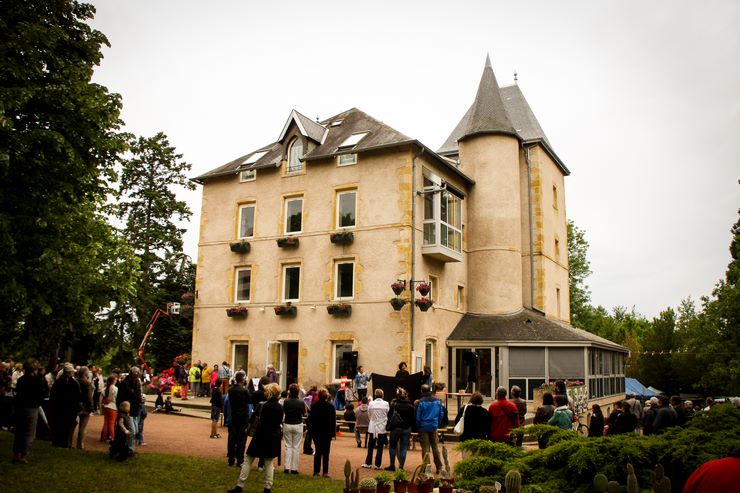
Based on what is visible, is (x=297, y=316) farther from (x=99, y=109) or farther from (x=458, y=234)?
(x=99, y=109)

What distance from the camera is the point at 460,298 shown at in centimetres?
2838

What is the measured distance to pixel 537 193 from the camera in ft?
100

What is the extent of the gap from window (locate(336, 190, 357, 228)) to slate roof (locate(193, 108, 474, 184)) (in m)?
1.77

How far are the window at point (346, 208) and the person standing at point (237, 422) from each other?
14.1 m

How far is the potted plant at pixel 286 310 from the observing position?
2610 cm

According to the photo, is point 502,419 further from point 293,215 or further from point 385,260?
point 293,215

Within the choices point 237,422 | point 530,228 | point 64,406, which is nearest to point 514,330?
point 530,228

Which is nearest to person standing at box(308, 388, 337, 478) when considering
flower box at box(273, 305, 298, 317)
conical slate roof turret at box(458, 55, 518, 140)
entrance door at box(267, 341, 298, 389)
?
flower box at box(273, 305, 298, 317)

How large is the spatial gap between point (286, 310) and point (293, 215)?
427cm

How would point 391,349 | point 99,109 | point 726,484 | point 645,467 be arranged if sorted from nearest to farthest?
1. point 726,484
2. point 645,467
3. point 99,109
4. point 391,349

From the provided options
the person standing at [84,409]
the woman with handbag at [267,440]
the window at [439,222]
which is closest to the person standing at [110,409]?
the person standing at [84,409]

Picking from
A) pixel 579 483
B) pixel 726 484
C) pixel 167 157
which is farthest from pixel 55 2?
pixel 167 157

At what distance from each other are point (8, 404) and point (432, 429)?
33.2 ft

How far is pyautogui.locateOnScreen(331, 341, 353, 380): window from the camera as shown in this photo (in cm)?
2497
